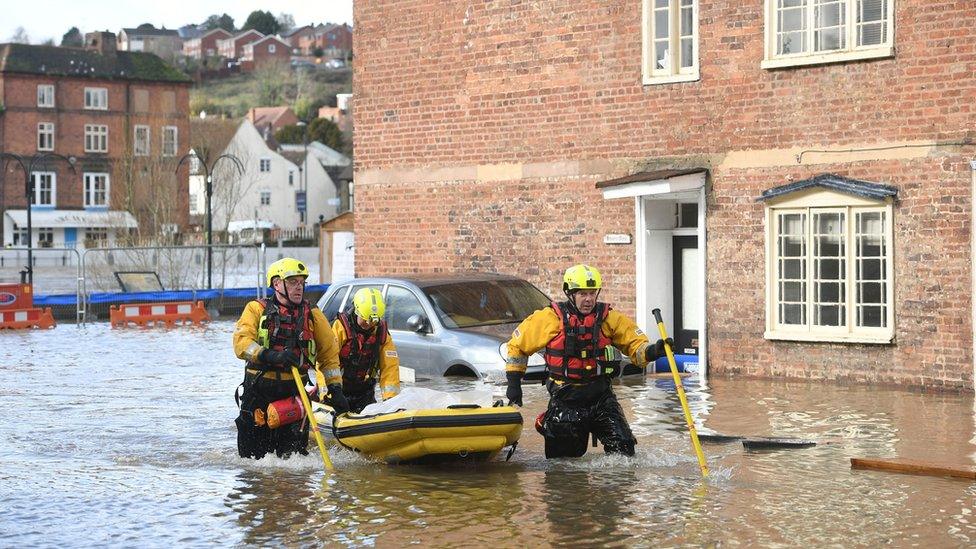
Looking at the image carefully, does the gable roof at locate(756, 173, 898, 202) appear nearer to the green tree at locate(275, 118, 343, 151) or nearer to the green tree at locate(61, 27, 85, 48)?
the green tree at locate(275, 118, 343, 151)

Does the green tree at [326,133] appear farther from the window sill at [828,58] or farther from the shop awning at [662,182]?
the window sill at [828,58]

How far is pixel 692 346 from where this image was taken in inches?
780

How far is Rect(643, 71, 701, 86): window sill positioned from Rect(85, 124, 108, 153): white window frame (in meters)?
65.2

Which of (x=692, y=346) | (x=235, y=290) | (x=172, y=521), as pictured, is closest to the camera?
(x=172, y=521)

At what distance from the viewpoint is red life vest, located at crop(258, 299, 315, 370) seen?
11203 mm

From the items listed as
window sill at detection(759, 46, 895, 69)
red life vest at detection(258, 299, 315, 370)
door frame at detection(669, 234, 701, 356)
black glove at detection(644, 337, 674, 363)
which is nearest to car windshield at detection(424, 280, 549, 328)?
door frame at detection(669, 234, 701, 356)

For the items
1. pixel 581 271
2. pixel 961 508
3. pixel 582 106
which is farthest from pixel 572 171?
pixel 961 508

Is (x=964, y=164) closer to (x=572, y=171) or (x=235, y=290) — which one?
(x=572, y=171)

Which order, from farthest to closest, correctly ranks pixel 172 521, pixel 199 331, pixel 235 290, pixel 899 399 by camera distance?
pixel 235 290 < pixel 199 331 < pixel 899 399 < pixel 172 521

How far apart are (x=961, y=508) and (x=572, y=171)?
1095cm

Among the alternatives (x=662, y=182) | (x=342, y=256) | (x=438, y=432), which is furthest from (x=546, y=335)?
(x=342, y=256)

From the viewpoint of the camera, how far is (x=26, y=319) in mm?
30594

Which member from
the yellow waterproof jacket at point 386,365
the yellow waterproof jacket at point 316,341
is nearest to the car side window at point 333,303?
the yellow waterproof jacket at point 386,365

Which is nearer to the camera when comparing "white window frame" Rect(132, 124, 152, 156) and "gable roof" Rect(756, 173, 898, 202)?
"gable roof" Rect(756, 173, 898, 202)
